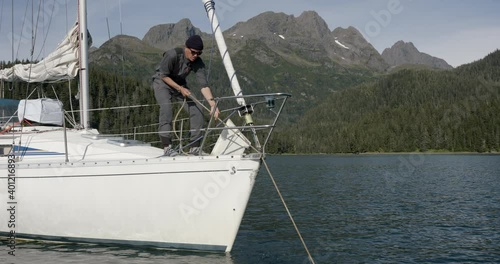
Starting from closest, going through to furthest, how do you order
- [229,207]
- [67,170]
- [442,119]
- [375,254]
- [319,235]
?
[229,207] → [67,170] → [375,254] → [319,235] → [442,119]

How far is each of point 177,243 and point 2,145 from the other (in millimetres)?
5575

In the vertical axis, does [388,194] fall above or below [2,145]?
below

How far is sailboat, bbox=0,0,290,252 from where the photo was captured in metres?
9.93

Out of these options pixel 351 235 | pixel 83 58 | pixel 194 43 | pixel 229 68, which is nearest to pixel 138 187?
pixel 229 68

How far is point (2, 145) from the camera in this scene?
12.6 meters

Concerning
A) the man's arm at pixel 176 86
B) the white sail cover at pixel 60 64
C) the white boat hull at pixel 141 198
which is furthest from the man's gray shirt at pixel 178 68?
the white sail cover at pixel 60 64

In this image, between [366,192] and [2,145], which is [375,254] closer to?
[2,145]

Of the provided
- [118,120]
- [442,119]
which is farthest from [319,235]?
[442,119]

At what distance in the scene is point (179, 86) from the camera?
10656mm

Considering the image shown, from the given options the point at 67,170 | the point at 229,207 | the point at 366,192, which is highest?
the point at 67,170

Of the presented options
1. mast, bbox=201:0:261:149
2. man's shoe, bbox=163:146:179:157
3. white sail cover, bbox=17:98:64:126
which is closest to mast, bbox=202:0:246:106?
mast, bbox=201:0:261:149

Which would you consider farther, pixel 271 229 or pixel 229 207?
pixel 271 229

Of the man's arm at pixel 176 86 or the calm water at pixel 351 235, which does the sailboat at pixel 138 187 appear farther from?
the man's arm at pixel 176 86

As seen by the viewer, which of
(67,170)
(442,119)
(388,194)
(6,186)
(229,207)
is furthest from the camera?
(442,119)
